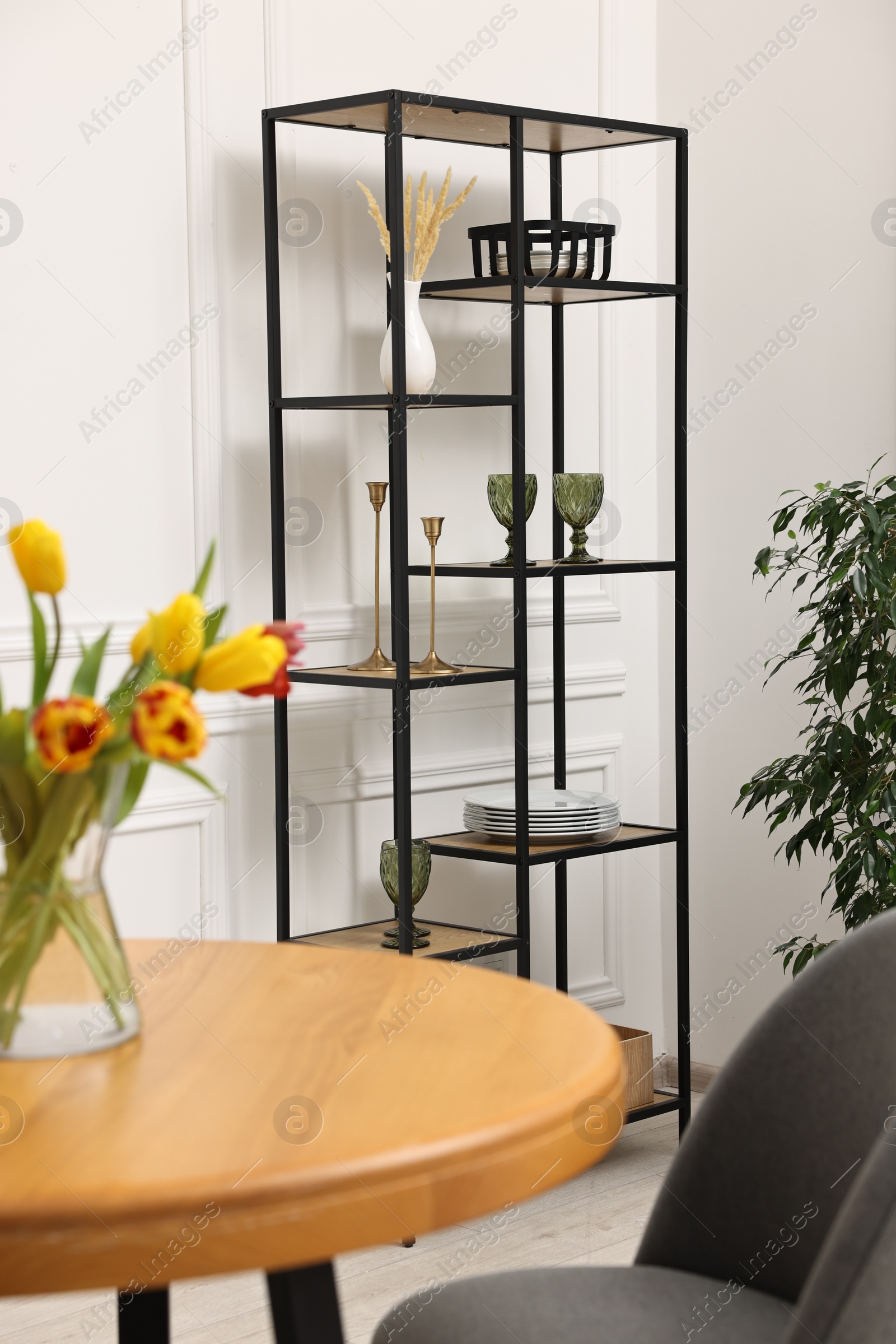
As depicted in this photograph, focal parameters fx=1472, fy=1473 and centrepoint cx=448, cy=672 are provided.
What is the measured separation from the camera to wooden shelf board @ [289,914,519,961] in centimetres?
280

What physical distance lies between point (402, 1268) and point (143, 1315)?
1.32m

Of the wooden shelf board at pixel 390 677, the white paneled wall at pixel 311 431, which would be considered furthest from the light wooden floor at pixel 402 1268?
the wooden shelf board at pixel 390 677

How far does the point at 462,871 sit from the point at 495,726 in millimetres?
337

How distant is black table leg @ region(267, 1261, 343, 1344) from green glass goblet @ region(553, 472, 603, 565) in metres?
2.05

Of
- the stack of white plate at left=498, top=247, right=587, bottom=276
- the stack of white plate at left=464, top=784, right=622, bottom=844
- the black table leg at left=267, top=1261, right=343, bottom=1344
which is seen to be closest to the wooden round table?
the black table leg at left=267, top=1261, right=343, bottom=1344

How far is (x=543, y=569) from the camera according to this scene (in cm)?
293

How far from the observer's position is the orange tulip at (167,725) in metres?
1.04

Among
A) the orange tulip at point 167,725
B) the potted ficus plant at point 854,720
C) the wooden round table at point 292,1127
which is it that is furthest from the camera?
the potted ficus plant at point 854,720

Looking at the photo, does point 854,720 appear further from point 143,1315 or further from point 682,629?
point 143,1315

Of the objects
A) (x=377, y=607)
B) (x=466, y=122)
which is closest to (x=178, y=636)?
(x=377, y=607)

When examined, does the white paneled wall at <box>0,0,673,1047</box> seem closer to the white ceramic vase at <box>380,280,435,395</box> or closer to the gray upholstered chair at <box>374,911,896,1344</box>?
the white ceramic vase at <box>380,280,435,395</box>

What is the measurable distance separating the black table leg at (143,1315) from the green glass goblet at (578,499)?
1906 millimetres

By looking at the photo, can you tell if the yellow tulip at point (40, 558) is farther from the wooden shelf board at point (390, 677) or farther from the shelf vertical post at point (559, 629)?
the shelf vertical post at point (559, 629)

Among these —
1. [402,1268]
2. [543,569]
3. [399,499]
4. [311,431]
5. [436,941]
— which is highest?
[311,431]
